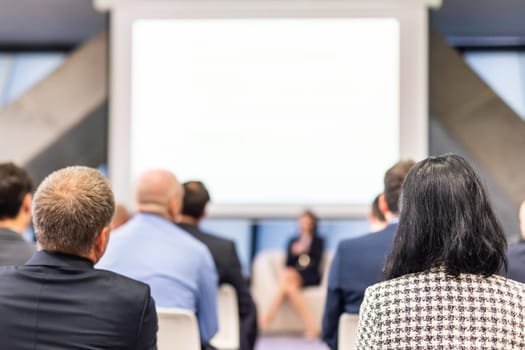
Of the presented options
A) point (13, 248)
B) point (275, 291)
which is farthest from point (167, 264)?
point (275, 291)

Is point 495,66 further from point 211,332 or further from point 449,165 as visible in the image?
point 449,165

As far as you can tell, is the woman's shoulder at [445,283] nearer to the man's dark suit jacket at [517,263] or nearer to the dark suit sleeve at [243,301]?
the man's dark suit jacket at [517,263]

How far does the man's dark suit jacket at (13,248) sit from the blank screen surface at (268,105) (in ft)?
9.04

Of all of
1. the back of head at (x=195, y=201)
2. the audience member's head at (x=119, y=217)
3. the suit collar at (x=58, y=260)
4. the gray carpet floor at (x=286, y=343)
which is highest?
the back of head at (x=195, y=201)

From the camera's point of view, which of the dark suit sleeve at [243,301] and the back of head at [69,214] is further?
the dark suit sleeve at [243,301]

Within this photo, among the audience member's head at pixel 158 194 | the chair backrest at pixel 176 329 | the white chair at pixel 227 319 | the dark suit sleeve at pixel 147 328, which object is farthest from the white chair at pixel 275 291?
the dark suit sleeve at pixel 147 328

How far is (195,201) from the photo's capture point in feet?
11.9

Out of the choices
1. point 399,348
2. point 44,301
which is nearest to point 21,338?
point 44,301

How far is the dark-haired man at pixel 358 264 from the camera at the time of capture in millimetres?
2658

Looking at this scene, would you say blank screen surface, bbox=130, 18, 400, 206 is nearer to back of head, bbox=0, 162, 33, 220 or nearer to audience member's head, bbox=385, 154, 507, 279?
back of head, bbox=0, 162, 33, 220

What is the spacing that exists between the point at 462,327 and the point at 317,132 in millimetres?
3681

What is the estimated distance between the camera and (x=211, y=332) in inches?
109

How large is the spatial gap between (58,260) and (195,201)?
6.18ft

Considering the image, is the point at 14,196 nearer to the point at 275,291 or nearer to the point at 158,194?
the point at 158,194
